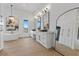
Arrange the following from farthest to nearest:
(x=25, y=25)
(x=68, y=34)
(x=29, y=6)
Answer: (x=25, y=25) → (x=29, y=6) → (x=68, y=34)

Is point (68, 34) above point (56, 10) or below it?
below

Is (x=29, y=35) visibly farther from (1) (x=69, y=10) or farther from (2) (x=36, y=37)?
(1) (x=69, y=10)

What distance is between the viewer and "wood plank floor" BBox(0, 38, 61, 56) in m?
1.65

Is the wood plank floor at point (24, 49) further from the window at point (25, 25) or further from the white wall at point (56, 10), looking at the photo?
the white wall at point (56, 10)

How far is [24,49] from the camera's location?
1.72 m

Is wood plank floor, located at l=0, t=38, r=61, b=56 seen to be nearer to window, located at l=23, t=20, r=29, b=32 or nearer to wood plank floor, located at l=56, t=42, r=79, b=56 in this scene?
wood plank floor, located at l=56, t=42, r=79, b=56

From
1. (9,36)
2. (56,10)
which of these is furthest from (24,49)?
(56,10)

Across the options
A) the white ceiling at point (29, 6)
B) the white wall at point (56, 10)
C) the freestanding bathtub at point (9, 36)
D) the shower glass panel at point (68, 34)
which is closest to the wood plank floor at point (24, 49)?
the freestanding bathtub at point (9, 36)

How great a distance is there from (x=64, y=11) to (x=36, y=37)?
738 mm

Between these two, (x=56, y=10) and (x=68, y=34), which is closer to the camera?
(x=68, y=34)

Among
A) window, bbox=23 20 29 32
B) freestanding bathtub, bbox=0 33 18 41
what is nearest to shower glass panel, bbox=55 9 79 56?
window, bbox=23 20 29 32

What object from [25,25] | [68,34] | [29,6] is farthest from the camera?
[25,25]

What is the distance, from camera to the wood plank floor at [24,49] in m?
1.65

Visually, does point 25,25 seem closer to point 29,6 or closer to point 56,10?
point 29,6
